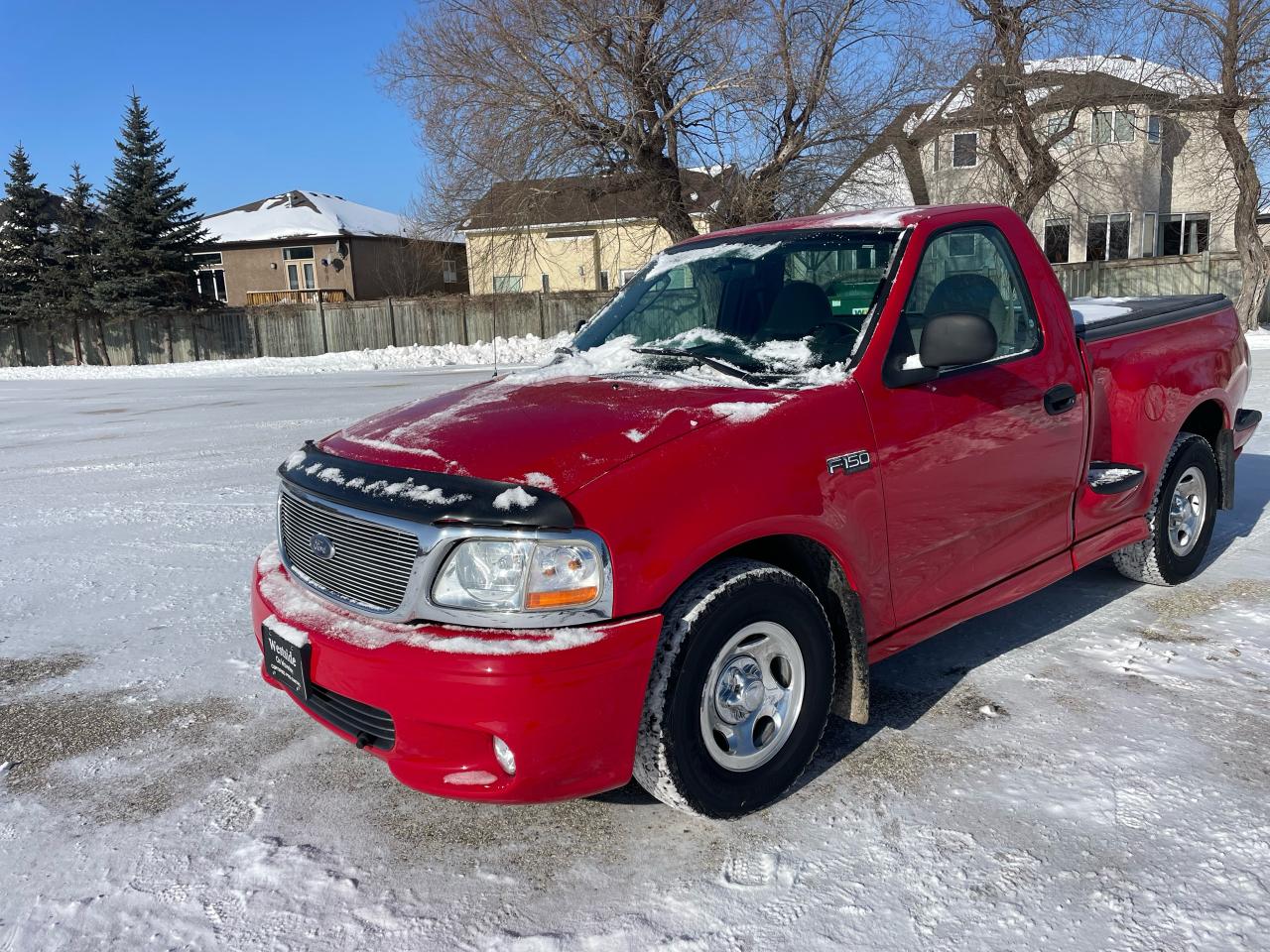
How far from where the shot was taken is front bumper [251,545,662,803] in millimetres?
2486

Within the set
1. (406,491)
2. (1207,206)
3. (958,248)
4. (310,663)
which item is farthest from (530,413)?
(1207,206)

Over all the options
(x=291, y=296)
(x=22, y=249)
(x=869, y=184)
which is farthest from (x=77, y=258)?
(x=869, y=184)

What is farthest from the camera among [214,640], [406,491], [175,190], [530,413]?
[175,190]

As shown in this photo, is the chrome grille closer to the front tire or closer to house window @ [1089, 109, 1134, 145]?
the front tire

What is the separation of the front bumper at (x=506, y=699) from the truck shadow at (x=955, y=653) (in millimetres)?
663

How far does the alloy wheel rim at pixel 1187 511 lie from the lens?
4930mm

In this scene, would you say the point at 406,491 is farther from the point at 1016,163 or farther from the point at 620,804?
the point at 1016,163

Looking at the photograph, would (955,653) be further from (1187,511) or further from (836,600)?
(1187,511)

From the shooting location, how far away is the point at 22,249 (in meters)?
38.9

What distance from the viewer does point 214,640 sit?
15.0ft

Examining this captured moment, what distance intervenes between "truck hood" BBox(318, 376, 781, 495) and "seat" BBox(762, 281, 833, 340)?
504mm

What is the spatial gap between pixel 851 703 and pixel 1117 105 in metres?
27.1

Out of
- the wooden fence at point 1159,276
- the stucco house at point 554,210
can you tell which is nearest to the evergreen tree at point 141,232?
the stucco house at point 554,210

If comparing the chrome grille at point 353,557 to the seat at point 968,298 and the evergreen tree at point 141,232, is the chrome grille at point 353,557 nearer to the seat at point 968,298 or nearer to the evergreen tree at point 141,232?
the seat at point 968,298
